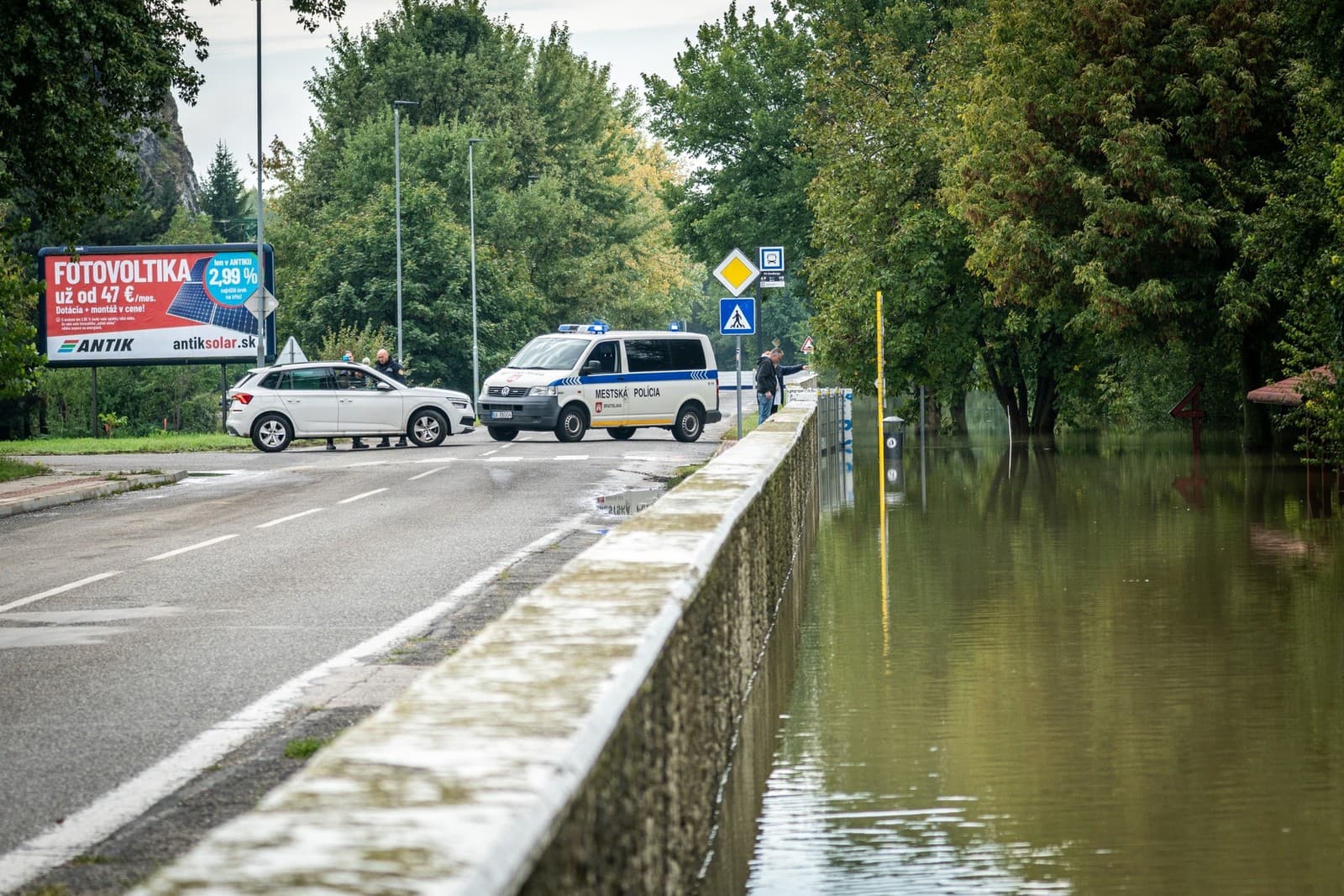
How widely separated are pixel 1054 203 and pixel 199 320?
2312 cm

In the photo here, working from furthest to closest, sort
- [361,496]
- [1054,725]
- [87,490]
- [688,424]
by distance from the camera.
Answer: [688,424]
[87,490]
[361,496]
[1054,725]

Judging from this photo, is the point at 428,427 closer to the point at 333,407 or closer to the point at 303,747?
the point at 333,407

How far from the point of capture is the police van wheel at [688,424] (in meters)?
35.3

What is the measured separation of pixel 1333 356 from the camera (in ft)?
63.9

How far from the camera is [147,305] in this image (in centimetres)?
4512

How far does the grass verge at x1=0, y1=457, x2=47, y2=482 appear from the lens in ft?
80.9

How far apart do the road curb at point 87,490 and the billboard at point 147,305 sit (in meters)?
19.1

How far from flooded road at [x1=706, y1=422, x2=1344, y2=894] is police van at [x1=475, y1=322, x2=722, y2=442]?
1985 centimetres

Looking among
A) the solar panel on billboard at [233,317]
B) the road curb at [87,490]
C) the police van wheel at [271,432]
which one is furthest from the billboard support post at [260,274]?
the road curb at [87,490]

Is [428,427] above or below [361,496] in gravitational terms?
above

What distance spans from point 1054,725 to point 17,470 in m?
21.2

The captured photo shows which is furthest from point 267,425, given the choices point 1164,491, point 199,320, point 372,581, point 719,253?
point 719,253

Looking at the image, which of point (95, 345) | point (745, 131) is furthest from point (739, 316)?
point (745, 131)

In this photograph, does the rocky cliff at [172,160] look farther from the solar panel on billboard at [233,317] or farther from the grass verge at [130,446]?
the grass verge at [130,446]
